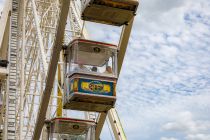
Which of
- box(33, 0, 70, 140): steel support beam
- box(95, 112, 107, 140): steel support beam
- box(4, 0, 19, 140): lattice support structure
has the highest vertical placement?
box(4, 0, 19, 140): lattice support structure

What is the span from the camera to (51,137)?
1158 centimetres

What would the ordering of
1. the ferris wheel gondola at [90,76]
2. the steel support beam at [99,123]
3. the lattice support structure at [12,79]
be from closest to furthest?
1. the ferris wheel gondola at [90,76]
2. the steel support beam at [99,123]
3. the lattice support structure at [12,79]

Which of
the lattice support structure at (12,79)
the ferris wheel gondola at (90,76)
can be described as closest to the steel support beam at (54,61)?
the ferris wheel gondola at (90,76)

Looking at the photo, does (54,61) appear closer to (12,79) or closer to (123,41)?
(123,41)

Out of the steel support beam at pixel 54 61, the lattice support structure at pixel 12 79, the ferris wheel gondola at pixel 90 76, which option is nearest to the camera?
the steel support beam at pixel 54 61

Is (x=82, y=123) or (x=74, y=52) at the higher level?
(x=74, y=52)

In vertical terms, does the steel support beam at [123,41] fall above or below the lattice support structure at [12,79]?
below

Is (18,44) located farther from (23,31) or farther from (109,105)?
(109,105)

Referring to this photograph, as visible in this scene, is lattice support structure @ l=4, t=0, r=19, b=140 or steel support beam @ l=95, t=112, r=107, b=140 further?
lattice support structure @ l=4, t=0, r=19, b=140

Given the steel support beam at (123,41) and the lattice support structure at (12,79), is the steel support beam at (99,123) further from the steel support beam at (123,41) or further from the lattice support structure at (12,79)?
the lattice support structure at (12,79)

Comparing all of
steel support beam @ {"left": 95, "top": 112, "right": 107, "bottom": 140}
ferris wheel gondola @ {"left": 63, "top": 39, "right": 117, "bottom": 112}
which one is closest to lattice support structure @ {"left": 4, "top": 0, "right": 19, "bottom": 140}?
steel support beam @ {"left": 95, "top": 112, "right": 107, "bottom": 140}

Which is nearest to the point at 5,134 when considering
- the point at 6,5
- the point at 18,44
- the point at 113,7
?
the point at 18,44

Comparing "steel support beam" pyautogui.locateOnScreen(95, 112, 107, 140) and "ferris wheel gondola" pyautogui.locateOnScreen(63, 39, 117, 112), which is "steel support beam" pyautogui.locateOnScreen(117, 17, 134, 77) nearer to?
"ferris wheel gondola" pyautogui.locateOnScreen(63, 39, 117, 112)

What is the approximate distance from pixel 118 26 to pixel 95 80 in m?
1.29
